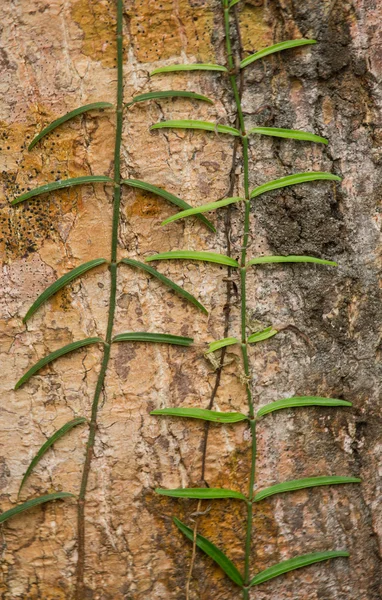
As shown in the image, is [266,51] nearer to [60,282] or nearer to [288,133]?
[288,133]

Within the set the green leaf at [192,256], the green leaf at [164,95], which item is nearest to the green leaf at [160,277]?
the green leaf at [192,256]

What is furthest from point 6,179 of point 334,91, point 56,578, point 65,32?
point 56,578

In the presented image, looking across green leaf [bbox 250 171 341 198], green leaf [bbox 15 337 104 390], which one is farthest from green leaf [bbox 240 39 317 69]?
green leaf [bbox 15 337 104 390]

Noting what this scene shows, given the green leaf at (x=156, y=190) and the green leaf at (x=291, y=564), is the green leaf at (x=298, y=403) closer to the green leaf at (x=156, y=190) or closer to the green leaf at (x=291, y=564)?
the green leaf at (x=291, y=564)

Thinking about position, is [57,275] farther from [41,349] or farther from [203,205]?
[203,205]

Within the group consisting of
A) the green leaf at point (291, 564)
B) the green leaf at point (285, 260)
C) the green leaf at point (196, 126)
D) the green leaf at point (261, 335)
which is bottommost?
the green leaf at point (291, 564)

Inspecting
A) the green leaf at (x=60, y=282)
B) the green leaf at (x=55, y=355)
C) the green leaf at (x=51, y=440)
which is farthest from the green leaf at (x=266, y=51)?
the green leaf at (x=51, y=440)

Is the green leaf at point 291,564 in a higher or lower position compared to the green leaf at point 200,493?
lower
